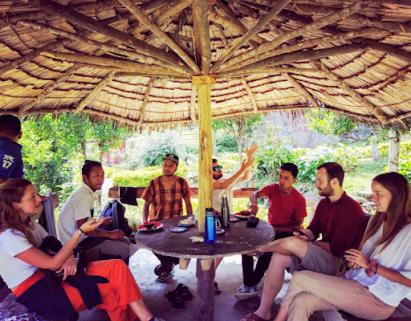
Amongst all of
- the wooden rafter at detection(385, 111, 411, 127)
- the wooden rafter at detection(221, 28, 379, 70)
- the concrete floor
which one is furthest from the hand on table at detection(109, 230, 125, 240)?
the wooden rafter at detection(385, 111, 411, 127)

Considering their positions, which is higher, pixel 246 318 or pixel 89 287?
pixel 89 287

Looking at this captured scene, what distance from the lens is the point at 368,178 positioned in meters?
14.3

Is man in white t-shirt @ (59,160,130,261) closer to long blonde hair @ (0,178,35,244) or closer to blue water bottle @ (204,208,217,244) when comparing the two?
long blonde hair @ (0,178,35,244)

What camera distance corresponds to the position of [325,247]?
10.6 ft

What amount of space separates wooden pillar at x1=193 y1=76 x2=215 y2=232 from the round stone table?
286 mm

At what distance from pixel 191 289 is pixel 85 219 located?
1480 millimetres

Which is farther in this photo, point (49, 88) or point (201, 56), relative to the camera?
point (49, 88)

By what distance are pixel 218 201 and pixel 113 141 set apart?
7.33m

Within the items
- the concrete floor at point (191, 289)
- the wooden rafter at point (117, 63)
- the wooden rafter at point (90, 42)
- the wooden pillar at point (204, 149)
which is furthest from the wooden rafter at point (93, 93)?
the concrete floor at point (191, 289)

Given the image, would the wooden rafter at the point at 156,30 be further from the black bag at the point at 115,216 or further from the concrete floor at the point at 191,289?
the concrete floor at the point at 191,289

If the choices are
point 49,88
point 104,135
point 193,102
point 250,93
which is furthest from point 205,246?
point 104,135

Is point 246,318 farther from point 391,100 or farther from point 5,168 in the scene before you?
point 391,100

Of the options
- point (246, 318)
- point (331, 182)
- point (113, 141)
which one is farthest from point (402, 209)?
point (113, 141)

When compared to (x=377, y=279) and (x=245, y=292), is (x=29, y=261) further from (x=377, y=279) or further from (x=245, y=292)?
(x=377, y=279)
